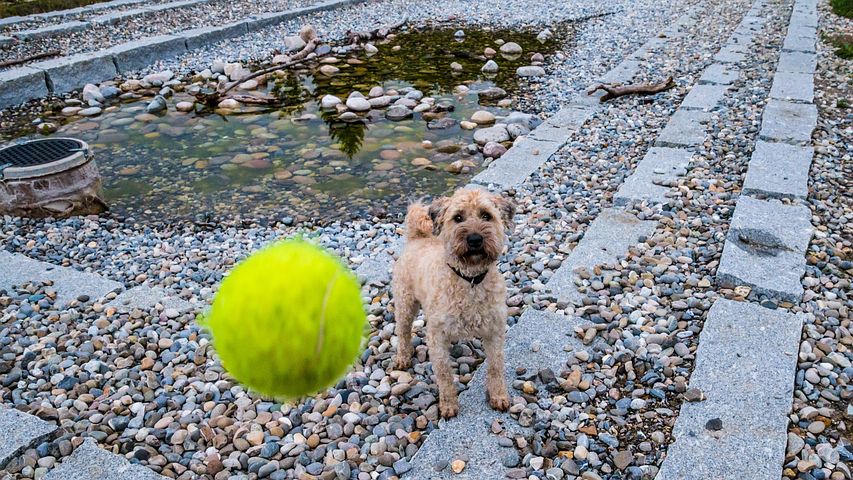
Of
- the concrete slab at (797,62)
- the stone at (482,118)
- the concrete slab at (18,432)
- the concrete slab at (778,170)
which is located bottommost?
the stone at (482,118)

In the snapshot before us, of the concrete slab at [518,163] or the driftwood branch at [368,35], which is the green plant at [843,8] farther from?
the concrete slab at [518,163]

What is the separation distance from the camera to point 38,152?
5.63m

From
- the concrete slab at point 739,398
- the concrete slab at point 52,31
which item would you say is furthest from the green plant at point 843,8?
the concrete slab at point 52,31

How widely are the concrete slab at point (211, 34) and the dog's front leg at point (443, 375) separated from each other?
33.4 feet

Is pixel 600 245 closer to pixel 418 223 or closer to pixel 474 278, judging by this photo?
pixel 418 223

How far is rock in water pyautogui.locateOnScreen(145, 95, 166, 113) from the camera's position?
828 cm

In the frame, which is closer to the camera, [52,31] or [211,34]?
[52,31]

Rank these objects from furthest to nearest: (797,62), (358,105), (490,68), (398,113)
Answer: (490,68), (797,62), (358,105), (398,113)

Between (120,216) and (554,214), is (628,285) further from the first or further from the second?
(120,216)

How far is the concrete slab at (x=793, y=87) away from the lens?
7.44 m

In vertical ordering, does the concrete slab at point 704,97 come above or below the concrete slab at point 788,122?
below

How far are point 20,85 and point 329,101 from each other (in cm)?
447

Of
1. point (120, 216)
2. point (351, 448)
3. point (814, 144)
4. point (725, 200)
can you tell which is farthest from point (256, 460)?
point (814, 144)

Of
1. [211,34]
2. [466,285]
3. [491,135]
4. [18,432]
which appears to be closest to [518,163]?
[491,135]
